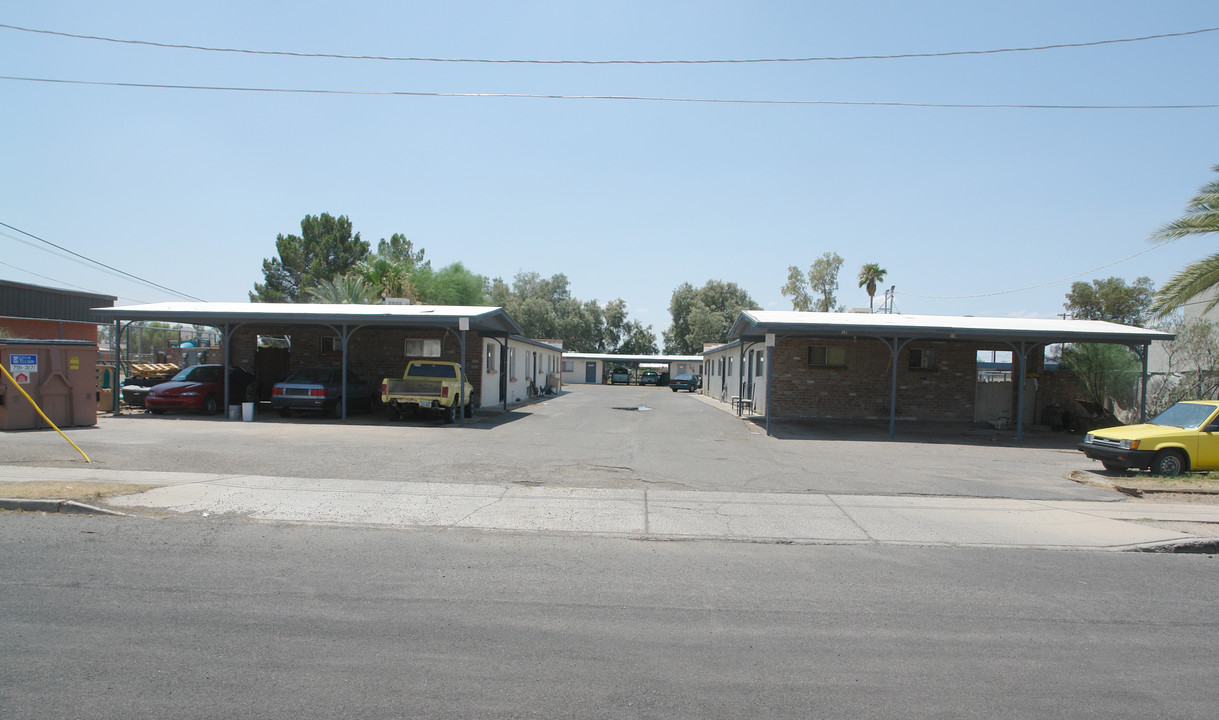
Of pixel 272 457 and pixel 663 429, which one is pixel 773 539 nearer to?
pixel 272 457

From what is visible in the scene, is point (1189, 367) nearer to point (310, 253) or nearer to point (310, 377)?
point (310, 377)

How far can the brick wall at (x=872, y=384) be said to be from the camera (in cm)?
2428

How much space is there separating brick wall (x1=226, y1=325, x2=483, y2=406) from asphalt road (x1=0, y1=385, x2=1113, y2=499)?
Result: 438 cm

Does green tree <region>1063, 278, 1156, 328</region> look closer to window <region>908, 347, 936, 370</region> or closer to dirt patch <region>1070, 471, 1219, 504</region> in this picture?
window <region>908, 347, 936, 370</region>

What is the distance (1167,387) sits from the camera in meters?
23.0

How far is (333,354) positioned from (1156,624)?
24.9m

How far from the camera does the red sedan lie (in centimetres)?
2056

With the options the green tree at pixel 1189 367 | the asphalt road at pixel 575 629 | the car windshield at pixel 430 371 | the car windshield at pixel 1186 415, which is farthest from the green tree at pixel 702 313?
the asphalt road at pixel 575 629

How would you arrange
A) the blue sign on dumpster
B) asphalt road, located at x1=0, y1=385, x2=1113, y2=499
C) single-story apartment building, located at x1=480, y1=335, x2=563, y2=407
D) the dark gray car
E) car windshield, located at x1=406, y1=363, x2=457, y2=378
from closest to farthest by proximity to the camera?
1. asphalt road, located at x1=0, y1=385, x2=1113, y2=499
2. the blue sign on dumpster
3. the dark gray car
4. car windshield, located at x1=406, y1=363, x2=457, y2=378
5. single-story apartment building, located at x1=480, y1=335, x2=563, y2=407

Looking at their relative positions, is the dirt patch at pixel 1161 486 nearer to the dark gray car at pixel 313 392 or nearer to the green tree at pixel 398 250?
the dark gray car at pixel 313 392

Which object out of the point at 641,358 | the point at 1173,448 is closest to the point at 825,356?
the point at 1173,448

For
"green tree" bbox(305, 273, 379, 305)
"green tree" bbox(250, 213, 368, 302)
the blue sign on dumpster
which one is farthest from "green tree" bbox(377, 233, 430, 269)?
the blue sign on dumpster

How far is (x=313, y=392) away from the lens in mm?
20625

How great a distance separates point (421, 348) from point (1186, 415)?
21.8m
